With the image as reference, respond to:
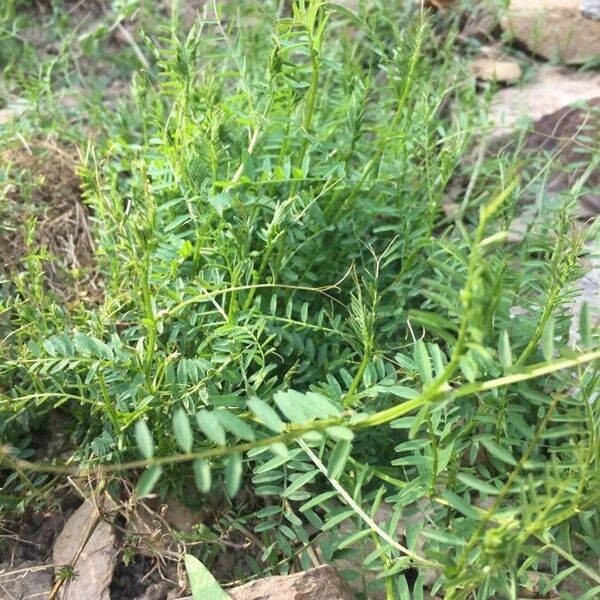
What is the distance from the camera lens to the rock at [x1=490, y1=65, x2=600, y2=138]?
2447mm

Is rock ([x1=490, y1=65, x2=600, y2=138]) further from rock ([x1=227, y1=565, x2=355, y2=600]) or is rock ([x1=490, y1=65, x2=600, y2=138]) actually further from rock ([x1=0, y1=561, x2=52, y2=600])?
rock ([x1=0, y1=561, x2=52, y2=600])

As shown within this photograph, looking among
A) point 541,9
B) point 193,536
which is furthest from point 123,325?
point 541,9

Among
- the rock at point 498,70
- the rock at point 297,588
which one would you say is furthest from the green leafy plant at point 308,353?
the rock at point 498,70

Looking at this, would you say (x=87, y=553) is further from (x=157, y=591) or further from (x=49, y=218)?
(x=49, y=218)

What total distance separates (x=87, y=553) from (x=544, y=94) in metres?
2.02

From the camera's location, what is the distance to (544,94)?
2582 mm

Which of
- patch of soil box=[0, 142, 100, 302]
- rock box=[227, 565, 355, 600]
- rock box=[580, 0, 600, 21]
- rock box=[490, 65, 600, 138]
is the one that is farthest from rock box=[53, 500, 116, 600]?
rock box=[580, 0, 600, 21]

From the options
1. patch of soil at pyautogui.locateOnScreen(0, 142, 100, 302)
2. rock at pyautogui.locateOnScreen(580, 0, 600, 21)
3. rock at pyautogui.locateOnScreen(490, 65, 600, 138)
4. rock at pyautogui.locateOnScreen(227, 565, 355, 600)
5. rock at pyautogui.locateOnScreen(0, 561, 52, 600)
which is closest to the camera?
rock at pyautogui.locateOnScreen(227, 565, 355, 600)

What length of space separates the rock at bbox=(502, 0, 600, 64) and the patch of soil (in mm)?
1638

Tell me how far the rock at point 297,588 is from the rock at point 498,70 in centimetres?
185

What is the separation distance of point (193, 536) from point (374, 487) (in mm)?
354

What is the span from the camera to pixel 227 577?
146 cm

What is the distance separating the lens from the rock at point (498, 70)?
2.63 m

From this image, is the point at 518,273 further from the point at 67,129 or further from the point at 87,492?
the point at 67,129
